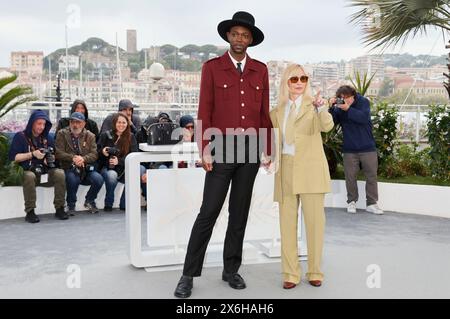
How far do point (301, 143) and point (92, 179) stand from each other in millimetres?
3548

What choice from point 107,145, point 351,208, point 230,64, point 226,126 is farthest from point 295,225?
point 107,145

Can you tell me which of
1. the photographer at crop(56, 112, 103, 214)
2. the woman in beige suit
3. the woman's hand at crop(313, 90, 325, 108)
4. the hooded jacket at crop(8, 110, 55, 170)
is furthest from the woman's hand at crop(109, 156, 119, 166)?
the woman's hand at crop(313, 90, 325, 108)

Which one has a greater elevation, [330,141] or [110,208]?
[330,141]

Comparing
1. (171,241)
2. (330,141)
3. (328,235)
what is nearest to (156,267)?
(171,241)

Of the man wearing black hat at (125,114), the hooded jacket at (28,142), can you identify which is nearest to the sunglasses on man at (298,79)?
the hooded jacket at (28,142)

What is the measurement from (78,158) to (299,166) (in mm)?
3464

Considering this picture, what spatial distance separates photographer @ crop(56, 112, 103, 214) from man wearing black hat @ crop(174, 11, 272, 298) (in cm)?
321

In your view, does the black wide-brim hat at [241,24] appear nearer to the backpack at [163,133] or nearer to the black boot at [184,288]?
the backpack at [163,133]

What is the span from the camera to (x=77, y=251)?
183 inches

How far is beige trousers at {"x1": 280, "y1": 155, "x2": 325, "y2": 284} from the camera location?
361 centimetres

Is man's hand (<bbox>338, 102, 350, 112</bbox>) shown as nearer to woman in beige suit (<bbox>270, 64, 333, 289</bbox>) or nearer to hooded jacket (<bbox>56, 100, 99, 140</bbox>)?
woman in beige suit (<bbox>270, 64, 333, 289</bbox>)

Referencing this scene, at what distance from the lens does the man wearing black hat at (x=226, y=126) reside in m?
3.42

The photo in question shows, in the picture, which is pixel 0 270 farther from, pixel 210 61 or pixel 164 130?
pixel 210 61

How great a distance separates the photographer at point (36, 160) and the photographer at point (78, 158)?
14cm
